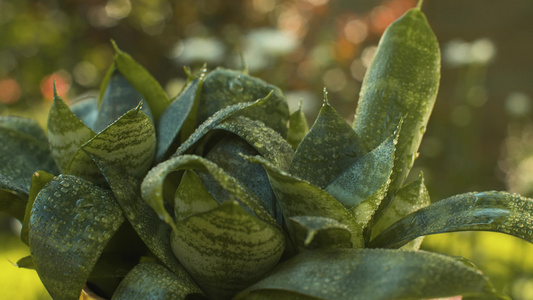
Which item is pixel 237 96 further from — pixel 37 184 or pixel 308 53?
pixel 308 53

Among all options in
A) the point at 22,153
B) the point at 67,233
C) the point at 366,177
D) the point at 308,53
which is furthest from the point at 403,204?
the point at 308,53

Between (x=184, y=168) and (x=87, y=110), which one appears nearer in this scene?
(x=184, y=168)

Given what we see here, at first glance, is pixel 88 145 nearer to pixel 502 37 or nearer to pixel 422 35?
pixel 422 35

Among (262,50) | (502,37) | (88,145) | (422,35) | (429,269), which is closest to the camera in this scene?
(429,269)

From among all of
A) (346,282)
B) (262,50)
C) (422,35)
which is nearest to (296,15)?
(262,50)

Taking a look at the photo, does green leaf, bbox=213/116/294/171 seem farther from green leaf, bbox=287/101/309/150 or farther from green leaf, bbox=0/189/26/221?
green leaf, bbox=0/189/26/221

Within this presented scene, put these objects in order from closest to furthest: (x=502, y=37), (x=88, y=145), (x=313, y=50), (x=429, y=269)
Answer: (x=429, y=269), (x=88, y=145), (x=313, y=50), (x=502, y=37)
